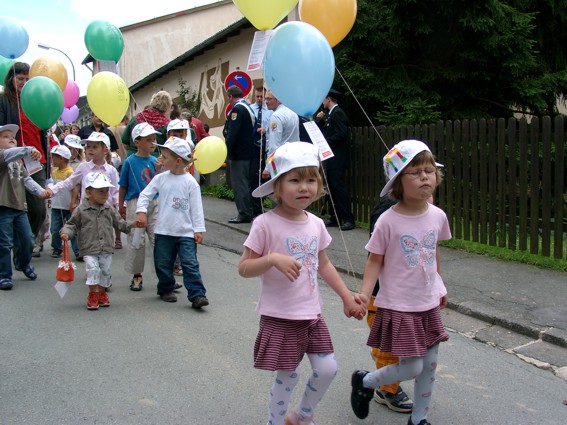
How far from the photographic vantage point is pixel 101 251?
19.8 ft

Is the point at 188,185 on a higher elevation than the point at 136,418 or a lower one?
higher

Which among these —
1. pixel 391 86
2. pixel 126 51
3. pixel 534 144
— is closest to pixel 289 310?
pixel 534 144

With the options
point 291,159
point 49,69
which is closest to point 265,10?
point 291,159

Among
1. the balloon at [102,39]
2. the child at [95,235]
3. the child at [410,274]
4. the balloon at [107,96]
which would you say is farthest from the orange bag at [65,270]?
the balloon at [102,39]

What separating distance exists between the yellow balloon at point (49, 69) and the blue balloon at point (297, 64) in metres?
5.05

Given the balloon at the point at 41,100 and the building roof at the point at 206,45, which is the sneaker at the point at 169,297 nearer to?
the balloon at the point at 41,100

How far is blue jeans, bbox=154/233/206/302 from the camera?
5914 millimetres

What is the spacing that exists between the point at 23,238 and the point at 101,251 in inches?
59.0

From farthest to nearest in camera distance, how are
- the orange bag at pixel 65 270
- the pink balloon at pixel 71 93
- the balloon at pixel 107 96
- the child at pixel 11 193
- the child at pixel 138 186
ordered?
the pink balloon at pixel 71 93, the balloon at pixel 107 96, the child at pixel 138 186, the child at pixel 11 193, the orange bag at pixel 65 270

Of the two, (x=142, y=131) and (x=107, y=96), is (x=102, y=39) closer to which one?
(x=107, y=96)

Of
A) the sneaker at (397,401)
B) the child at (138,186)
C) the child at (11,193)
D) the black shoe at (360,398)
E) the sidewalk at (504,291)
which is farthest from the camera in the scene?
the child at (138,186)

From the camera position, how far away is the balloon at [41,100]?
6953mm

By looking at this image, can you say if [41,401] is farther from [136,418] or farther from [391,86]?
[391,86]

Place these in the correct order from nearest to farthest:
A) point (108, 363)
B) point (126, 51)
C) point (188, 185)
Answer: point (108, 363), point (188, 185), point (126, 51)
